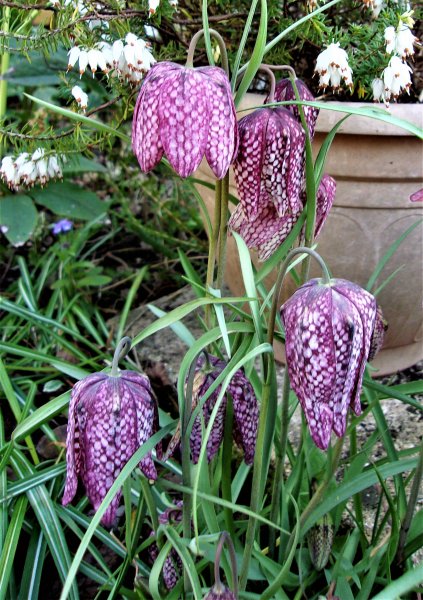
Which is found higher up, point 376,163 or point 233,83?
point 233,83

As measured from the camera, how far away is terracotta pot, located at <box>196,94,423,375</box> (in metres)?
1.18

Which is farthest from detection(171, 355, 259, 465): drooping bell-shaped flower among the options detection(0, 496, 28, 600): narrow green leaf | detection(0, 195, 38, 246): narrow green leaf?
detection(0, 195, 38, 246): narrow green leaf

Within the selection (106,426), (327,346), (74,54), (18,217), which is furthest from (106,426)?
(18,217)

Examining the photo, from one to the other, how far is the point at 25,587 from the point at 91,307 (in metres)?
0.92

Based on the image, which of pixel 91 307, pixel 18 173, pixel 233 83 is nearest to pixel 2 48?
pixel 18 173

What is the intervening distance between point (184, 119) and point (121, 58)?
1.11ft

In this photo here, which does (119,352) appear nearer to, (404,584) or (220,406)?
(220,406)

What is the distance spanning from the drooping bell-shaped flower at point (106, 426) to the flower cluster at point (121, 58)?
17.2 inches

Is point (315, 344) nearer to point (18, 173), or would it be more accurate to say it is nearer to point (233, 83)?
point (233, 83)

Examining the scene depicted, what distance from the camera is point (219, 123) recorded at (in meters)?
0.72

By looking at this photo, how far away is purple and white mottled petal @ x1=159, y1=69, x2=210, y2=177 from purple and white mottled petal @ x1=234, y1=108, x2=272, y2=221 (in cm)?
9

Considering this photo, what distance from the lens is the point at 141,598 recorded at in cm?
92

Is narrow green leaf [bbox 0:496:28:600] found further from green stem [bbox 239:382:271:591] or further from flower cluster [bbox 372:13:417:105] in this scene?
flower cluster [bbox 372:13:417:105]

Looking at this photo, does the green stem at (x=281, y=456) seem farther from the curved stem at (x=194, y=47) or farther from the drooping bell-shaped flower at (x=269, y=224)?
the curved stem at (x=194, y=47)
